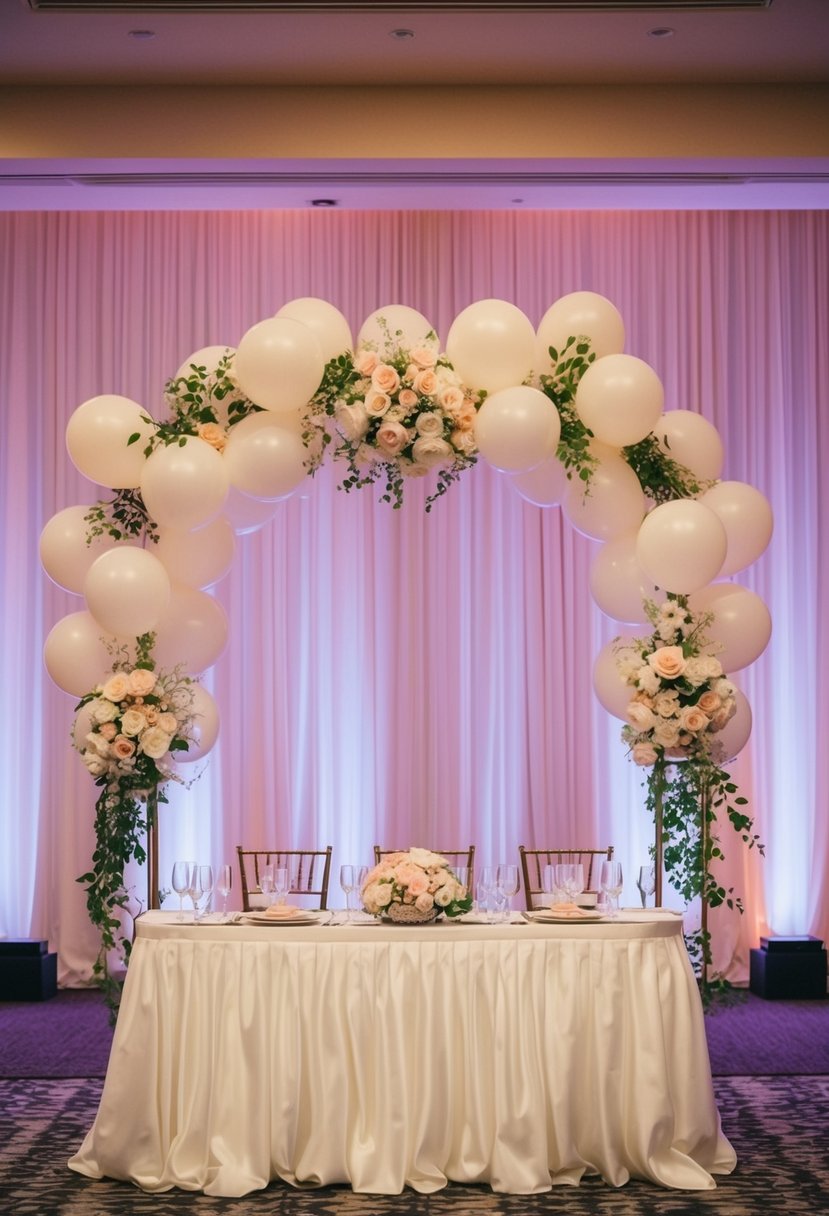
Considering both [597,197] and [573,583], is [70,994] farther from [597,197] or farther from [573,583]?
[597,197]

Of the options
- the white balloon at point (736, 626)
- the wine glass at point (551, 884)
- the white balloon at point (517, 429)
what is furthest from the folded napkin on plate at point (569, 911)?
the white balloon at point (517, 429)

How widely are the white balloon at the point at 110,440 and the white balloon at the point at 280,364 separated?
0.46m

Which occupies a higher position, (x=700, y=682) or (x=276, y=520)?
(x=276, y=520)

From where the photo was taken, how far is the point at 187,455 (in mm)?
5031

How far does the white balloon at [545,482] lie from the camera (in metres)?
5.48

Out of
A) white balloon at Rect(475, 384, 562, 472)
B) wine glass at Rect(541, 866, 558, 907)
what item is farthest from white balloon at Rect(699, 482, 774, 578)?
wine glass at Rect(541, 866, 558, 907)

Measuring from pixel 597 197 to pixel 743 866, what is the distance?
157 inches

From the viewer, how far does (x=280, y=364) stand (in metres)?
5.04

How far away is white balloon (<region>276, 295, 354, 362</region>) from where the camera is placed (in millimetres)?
5316

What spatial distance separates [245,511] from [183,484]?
654mm

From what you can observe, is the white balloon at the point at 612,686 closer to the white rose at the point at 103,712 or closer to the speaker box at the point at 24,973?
the white rose at the point at 103,712

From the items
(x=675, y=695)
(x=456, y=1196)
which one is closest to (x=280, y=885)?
(x=456, y=1196)

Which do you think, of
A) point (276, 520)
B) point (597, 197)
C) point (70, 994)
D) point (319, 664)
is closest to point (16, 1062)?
point (70, 994)

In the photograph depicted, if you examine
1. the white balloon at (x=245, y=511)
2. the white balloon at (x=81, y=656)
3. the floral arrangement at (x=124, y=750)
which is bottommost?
the floral arrangement at (x=124, y=750)
